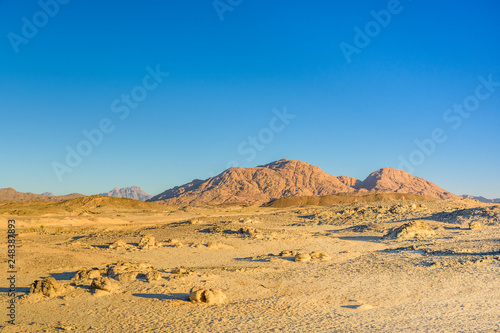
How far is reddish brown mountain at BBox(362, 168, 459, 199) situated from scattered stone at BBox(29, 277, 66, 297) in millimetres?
140045

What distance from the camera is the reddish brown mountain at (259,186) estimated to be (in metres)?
126

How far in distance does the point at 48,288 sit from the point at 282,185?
12573 cm

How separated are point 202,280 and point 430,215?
22.7 m

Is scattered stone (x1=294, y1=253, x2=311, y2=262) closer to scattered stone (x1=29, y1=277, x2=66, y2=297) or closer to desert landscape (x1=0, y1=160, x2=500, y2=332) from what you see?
desert landscape (x1=0, y1=160, x2=500, y2=332)

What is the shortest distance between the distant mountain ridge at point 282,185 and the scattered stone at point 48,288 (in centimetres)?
10920

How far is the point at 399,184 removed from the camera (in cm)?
14988

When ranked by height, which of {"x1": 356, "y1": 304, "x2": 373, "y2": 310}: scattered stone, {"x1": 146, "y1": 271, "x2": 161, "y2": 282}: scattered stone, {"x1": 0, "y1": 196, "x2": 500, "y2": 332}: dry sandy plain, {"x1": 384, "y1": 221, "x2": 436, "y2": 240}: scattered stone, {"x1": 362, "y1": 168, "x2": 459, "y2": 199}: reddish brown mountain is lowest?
{"x1": 356, "y1": 304, "x2": 373, "y2": 310}: scattered stone

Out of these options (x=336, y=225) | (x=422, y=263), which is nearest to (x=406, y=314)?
(x=422, y=263)

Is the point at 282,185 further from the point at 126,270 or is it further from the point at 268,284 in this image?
the point at 268,284

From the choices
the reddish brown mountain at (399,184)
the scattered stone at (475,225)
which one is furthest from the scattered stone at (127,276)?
the reddish brown mountain at (399,184)

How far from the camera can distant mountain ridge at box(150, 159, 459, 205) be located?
12712 cm

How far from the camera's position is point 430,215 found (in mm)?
28094

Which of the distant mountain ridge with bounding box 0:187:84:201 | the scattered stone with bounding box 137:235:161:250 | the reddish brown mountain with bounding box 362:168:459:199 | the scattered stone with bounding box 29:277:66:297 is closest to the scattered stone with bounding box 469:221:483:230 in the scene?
the scattered stone with bounding box 137:235:161:250

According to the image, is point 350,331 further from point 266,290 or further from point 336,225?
point 336,225
